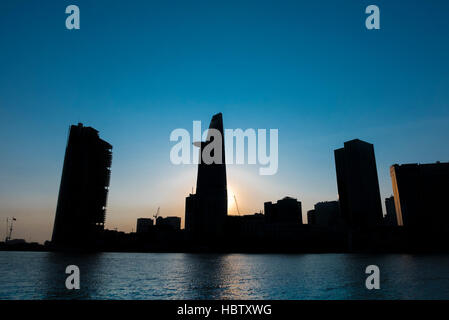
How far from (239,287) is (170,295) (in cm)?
1881

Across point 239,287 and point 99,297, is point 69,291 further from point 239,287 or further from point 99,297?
point 239,287

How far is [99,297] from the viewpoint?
56.3 m
